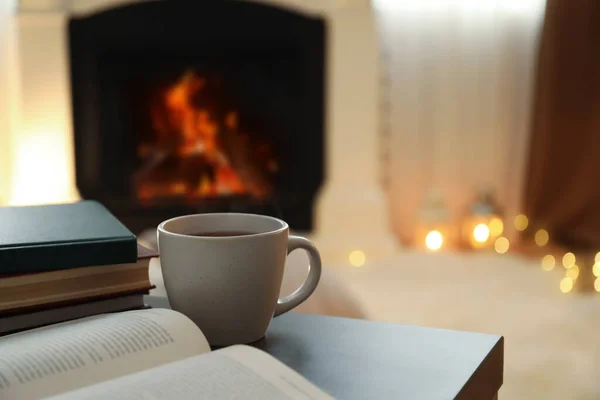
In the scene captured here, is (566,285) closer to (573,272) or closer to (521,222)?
(573,272)

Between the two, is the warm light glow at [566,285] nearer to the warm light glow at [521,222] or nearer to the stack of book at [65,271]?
the warm light glow at [521,222]

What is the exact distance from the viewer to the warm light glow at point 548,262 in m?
2.40

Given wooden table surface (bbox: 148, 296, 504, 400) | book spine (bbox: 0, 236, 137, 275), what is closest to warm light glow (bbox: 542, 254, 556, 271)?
wooden table surface (bbox: 148, 296, 504, 400)

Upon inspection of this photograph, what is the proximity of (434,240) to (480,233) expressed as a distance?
18cm

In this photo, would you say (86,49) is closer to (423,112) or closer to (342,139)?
(342,139)

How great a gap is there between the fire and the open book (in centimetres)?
218

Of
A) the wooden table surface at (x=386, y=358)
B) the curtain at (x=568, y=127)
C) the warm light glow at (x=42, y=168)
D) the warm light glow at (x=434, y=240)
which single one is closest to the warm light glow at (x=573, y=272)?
the curtain at (x=568, y=127)

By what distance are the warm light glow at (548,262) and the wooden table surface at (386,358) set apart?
2019mm

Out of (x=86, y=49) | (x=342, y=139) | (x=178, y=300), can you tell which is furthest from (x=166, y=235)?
(x=86, y=49)

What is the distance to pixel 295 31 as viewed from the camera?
8.21 ft

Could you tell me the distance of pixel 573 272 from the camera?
90.0 inches

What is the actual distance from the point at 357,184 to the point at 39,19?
1331 mm

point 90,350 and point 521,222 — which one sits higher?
point 90,350

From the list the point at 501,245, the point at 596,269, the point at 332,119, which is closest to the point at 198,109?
the point at 332,119
